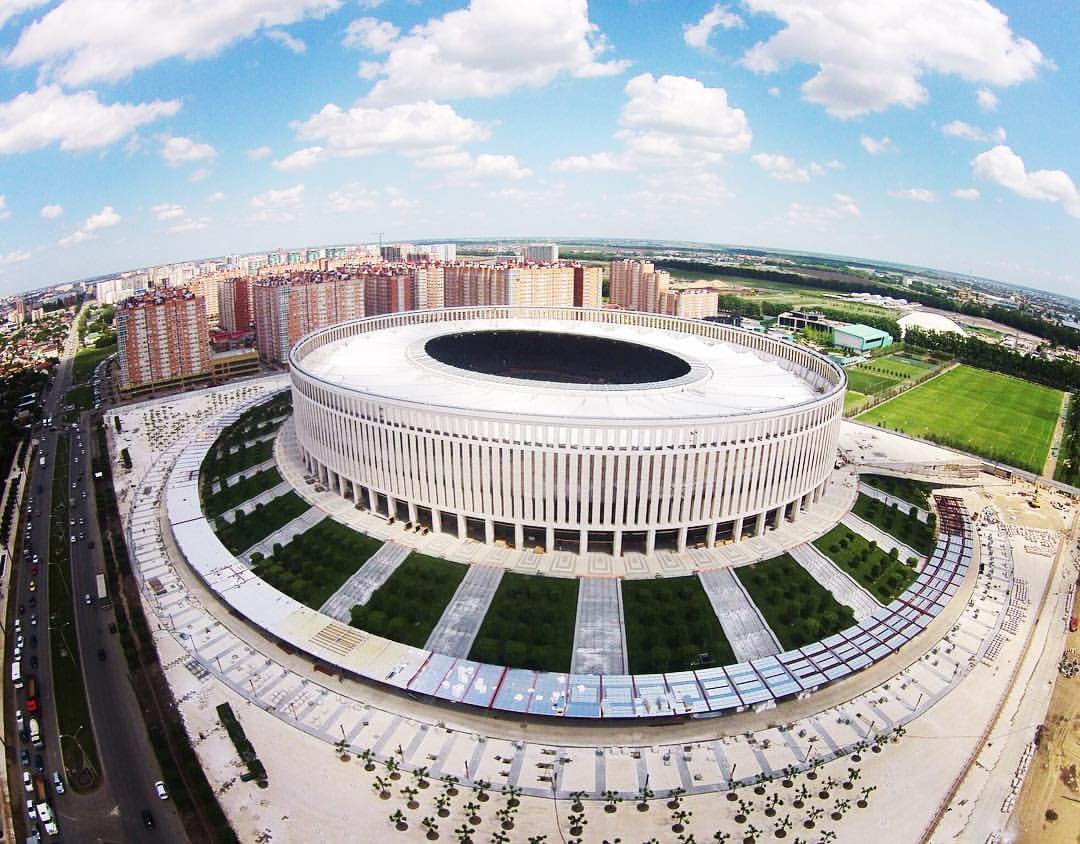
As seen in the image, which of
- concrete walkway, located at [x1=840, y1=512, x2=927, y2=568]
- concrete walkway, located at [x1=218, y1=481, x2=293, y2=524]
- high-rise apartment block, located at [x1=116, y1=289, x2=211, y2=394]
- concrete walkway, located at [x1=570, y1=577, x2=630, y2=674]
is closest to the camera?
concrete walkway, located at [x1=570, y1=577, x2=630, y2=674]

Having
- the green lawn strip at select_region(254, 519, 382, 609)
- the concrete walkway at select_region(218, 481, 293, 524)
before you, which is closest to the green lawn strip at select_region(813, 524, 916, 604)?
the green lawn strip at select_region(254, 519, 382, 609)

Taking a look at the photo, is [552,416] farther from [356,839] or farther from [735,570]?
[356,839]

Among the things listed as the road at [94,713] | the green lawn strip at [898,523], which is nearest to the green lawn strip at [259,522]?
the road at [94,713]

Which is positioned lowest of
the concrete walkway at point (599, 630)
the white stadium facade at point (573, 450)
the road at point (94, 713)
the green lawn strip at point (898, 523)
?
the road at point (94, 713)

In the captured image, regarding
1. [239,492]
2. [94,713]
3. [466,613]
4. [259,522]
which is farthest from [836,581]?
[239,492]

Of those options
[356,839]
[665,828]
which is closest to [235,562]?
[356,839]

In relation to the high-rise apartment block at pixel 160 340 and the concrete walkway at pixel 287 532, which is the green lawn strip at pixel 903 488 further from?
the high-rise apartment block at pixel 160 340

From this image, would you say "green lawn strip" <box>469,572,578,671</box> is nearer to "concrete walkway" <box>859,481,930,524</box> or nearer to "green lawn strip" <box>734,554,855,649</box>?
"green lawn strip" <box>734,554,855,649</box>
